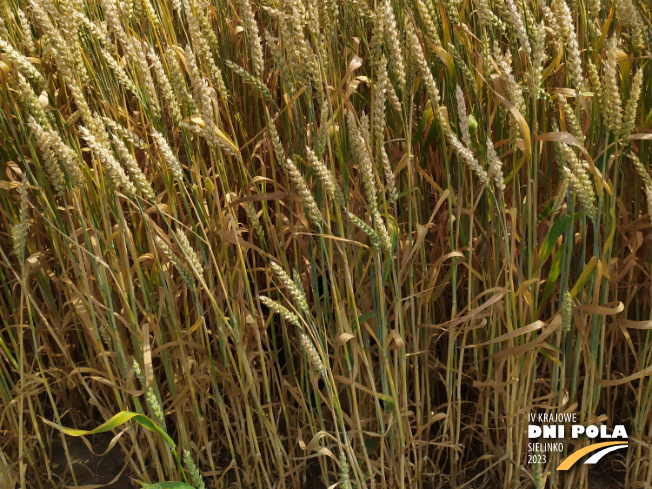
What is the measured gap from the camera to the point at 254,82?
108 centimetres

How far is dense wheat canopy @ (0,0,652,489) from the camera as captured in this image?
3.26 feet

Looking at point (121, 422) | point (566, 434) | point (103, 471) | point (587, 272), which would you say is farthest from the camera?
point (103, 471)

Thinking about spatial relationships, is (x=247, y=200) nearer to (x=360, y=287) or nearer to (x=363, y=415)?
(x=360, y=287)

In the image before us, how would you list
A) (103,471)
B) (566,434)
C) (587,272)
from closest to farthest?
(587,272)
(566,434)
(103,471)

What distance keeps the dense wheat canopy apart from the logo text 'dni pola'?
0.03m

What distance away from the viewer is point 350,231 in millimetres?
1093

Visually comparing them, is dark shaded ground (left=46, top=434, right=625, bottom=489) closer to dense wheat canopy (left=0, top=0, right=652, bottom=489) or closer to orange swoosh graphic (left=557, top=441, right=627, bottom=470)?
dense wheat canopy (left=0, top=0, right=652, bottom=489)

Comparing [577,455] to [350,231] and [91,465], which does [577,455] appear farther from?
[91,465]

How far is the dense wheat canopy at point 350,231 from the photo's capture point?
39.1 inches

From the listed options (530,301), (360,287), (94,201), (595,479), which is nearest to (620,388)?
(595,479)

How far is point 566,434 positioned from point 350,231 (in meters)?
0.62

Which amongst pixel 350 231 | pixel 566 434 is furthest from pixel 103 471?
pixel 566 434

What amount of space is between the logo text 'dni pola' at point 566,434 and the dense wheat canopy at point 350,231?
34 mm

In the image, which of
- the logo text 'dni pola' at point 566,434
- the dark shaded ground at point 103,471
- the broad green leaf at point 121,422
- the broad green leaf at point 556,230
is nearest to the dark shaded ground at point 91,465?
the dark shaded ground at point 103,471
